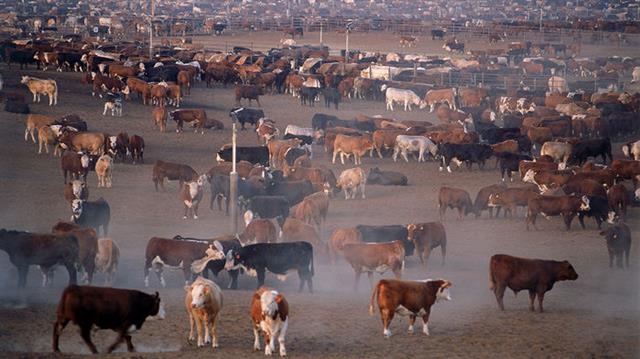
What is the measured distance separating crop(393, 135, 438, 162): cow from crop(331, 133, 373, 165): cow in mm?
952

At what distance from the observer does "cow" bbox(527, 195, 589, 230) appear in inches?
781

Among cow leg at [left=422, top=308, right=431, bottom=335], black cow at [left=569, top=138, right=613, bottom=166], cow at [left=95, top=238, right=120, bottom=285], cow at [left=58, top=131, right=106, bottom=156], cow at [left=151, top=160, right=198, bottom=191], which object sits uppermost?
cow leg at [left=422, top=308, right=431, bottom=335]

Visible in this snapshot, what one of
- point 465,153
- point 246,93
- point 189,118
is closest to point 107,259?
point 465,153

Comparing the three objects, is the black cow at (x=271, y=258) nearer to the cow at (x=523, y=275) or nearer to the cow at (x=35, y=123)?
the cow at (x=523, y=275)

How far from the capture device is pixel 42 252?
45.9 ft

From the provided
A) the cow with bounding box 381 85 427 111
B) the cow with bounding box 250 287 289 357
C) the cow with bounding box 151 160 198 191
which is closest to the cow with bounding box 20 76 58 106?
the cow with bounding box 381 85 427 111

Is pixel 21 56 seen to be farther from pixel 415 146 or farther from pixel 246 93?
pixel 415 146

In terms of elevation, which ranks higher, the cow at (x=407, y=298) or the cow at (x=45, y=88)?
the cow at (x=407, y=298)

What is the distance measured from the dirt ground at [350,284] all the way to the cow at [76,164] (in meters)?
0.34

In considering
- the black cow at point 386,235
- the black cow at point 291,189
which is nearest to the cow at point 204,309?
the black cow at point 386,235

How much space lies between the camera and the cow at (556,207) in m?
19.8

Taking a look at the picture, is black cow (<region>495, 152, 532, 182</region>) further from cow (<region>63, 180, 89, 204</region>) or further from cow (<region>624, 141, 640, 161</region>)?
cow (<region>63, 180, 89, 204</region>)

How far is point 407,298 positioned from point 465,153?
15.0 meters

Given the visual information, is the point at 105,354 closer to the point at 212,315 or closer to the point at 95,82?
the point at 212,315
